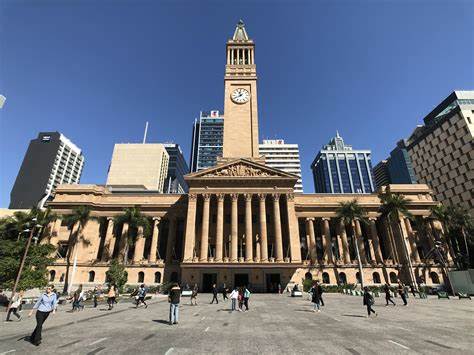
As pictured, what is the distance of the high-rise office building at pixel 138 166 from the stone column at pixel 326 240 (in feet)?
306

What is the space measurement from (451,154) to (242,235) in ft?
218

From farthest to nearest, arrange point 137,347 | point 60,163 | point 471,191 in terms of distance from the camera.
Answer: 1. point 60,163
2. point 471,191
3. point 137,347

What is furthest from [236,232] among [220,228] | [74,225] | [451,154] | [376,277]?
[451,154]

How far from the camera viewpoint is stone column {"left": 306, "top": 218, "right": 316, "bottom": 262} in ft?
169

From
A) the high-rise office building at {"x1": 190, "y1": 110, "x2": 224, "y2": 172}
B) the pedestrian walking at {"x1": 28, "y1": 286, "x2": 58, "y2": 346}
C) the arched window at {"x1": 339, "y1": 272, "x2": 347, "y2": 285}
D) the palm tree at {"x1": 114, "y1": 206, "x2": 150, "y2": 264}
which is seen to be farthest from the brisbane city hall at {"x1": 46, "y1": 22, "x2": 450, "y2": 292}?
the high-rise office building at {"x1": 190, "y1": 110, "x2": 224, "y2": 172}

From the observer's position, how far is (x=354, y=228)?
52.3 meters

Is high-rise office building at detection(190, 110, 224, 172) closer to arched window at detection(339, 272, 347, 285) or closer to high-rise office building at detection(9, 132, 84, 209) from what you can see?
high-rise office building at detection(9, 132, 84, 209)

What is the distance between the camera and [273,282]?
44500 mm

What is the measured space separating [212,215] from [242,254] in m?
9.71

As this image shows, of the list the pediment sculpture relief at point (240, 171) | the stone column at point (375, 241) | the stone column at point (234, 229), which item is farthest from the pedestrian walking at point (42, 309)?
the stone column at point (375, 241)

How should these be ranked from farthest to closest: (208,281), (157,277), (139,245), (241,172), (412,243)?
1. (139,245)
2. (412,243)
3. (241,172)
4. (157,277)
5. (208,281)

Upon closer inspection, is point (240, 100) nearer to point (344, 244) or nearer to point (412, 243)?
point (344, 244)

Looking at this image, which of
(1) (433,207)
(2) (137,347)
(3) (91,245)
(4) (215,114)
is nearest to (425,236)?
(1) (433,207)

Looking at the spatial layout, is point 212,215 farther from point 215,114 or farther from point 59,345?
point 215,114
